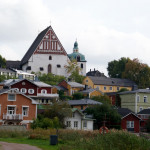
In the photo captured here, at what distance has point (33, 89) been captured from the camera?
2958 inches

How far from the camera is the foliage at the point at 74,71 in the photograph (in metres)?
104

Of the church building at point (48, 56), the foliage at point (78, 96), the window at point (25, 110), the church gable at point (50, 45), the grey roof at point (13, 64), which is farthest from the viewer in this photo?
the grey roof at point (13, 64)

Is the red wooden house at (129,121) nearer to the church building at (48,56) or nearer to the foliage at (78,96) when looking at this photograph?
the foliage at (78,96)

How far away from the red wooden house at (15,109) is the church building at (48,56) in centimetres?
5298

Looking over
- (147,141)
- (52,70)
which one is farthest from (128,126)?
(52,70)

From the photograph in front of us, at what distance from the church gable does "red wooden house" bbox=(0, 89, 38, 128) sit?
5575cm

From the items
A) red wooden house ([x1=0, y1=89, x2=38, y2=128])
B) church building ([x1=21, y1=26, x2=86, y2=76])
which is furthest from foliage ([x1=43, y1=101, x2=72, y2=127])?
church building ([x1=21, y1=26, x2=86, y2=76])

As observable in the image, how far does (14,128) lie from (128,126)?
25.2 m

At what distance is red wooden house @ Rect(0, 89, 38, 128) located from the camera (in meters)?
57.4

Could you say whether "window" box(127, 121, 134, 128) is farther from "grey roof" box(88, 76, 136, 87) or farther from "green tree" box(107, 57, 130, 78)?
"green tree" box(107, 57, 130, 78)

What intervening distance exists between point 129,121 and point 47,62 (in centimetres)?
4964

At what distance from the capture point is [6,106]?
5788 centimetres

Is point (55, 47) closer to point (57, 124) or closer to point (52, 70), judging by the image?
point (52, 70)

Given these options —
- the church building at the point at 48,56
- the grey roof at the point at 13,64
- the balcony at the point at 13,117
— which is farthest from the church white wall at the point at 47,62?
the balcony at the point at 13,117
